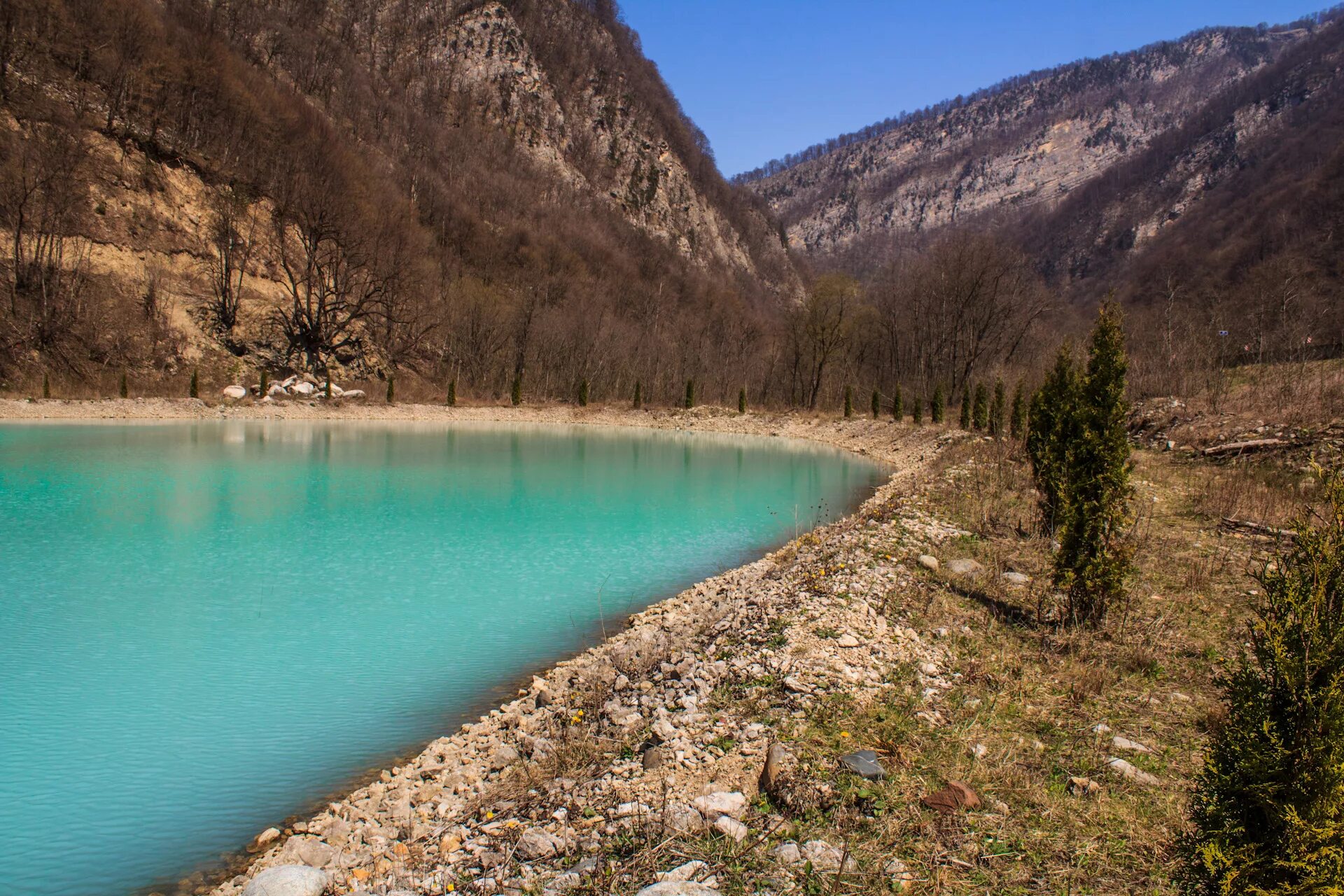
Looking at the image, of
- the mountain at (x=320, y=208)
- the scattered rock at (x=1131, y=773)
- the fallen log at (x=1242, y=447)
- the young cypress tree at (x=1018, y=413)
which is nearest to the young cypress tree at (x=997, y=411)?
the young cypress tree at (x=1018, y=413)

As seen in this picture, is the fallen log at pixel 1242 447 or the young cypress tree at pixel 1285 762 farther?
the fallen log at pixel 1242 447

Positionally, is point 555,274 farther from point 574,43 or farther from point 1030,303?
point 574,43

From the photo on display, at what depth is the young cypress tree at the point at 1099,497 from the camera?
6039mm

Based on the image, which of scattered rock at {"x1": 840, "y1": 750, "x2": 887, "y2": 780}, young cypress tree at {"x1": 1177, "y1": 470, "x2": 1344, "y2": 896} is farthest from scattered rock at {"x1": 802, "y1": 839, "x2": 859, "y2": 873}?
young cypress tree at {"x1": 1177, "y1": 470, "x2": 1344, "y2": 896}

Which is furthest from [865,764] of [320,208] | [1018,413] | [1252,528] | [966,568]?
[320,208]

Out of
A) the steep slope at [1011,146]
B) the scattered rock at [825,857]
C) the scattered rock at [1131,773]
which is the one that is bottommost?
the scattered rock at [825,857]

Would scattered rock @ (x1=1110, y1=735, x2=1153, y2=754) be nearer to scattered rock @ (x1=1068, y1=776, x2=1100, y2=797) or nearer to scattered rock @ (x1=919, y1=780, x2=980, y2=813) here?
scattered rock @ (x1=1068, y1=776, x2=1100, y2=797)

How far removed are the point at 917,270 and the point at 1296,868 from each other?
5054cm

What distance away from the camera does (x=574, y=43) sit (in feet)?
293

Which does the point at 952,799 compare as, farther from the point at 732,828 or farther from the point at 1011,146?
the point at 1011,146

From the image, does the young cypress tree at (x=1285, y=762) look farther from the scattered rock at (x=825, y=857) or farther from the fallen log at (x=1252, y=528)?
the fallen log at (x=1252, y=528)

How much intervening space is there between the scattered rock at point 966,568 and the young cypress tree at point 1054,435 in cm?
101

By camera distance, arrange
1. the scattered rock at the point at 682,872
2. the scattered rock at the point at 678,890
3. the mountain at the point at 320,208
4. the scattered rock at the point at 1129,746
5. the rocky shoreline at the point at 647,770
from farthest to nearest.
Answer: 1. the mountain at the point at 320,208
2. the scattered rock at the point at 1129,746
3. the rocky shoreline at the point at 647,770
4. the scattered rock at the point at 682,872
5. the scattered rock at the point at 678,890

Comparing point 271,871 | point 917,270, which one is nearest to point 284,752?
point 271,871
